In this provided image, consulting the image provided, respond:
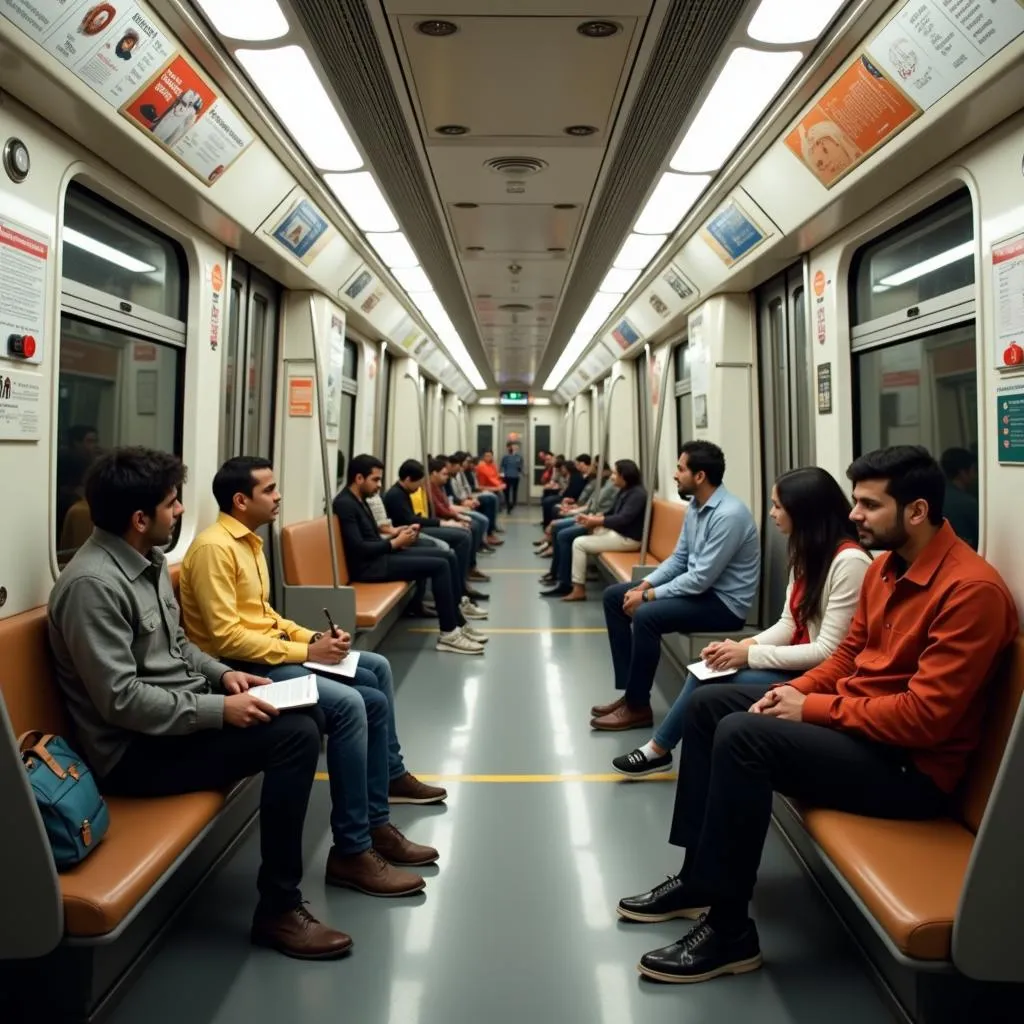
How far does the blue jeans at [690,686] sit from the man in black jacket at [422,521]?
12.1ft

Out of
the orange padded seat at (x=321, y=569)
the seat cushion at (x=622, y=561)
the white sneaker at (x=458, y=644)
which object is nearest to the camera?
the orange padded seat at (x=321, y=569)

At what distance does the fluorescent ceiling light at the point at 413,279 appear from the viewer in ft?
23.9

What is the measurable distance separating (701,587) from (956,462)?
56.1 inches

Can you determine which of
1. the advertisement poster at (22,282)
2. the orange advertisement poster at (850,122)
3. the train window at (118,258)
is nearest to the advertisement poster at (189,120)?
the train window at (118,258)

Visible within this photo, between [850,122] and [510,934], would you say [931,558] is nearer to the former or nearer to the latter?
[510,934]

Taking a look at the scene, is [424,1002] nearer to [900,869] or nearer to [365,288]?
[900,869]

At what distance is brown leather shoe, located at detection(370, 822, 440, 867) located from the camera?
2.98 metres

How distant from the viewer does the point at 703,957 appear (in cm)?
234

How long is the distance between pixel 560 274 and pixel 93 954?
6.50 meters

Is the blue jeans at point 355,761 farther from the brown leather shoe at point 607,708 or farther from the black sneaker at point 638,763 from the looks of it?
the brown leather shoe at point 607,708

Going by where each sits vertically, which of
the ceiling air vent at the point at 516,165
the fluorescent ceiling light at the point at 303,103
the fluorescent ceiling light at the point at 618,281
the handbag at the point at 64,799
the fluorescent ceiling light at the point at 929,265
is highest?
the fluorescent ceiling light at the point at 618,281

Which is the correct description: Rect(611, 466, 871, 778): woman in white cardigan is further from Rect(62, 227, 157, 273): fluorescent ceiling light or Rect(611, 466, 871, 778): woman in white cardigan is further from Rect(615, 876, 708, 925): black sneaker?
Rect(62, 227, 157, 273): fluorescent ceiling light

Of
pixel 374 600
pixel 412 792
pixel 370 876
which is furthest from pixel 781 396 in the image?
pixel 370 876

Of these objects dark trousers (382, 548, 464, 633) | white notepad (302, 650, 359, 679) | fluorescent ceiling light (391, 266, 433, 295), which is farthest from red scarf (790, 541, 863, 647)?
fluorescent ceiling light (391, 266, 433, 295)
